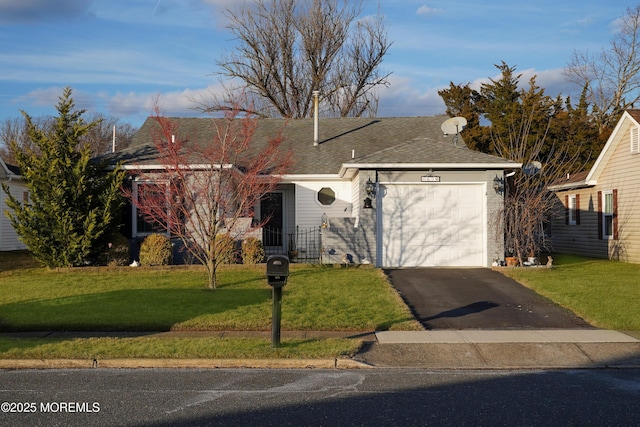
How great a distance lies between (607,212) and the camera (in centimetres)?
2414

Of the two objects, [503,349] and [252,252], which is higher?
[252,252]

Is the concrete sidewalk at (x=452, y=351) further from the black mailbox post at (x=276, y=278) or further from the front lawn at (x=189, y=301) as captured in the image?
the black mailbox post at (x=276, y=278)

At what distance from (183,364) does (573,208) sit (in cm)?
2233

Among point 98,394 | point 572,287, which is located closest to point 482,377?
point 98,394

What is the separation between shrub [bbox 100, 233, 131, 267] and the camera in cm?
1834

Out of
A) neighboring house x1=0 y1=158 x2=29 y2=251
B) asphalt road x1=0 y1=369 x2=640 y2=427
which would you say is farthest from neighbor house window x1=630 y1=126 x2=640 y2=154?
neighboring house x1=0 y1=158 x2=29 y2=251

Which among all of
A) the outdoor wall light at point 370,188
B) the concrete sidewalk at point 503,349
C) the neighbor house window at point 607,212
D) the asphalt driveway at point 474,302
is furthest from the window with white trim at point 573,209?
the concrete sidewalk at point 503,349

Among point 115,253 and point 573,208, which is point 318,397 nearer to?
point 115,253

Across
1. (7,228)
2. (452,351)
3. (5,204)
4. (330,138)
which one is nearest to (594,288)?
(452,351)

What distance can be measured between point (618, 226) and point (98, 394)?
20.3m

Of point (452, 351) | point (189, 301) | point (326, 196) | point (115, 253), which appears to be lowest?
point (452, 351)

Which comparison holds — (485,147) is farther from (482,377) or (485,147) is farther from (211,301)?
(482,377)

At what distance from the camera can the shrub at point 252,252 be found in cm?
1833

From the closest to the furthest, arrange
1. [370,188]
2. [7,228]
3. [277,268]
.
Result: [277,268] < [370,188] < [7,228]
